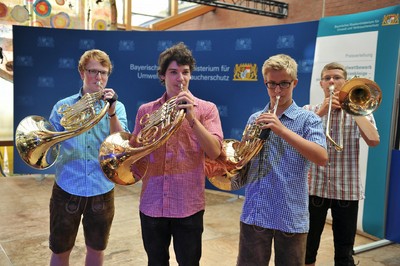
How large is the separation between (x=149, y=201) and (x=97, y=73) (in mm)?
920

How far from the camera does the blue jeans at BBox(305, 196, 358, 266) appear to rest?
256 centimetres

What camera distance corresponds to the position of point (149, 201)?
195 centimetres

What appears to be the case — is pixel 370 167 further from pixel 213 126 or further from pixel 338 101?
pixel 213 126

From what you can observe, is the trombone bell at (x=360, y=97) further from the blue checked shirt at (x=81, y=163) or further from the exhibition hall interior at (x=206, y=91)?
the blue checked shirt at (x=81, y=163)

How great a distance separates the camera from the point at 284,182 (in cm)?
188

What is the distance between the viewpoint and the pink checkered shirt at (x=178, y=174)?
1.91 metres

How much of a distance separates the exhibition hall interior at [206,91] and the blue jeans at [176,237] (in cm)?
27

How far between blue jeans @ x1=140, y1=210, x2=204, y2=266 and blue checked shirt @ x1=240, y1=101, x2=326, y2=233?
0.88 feet

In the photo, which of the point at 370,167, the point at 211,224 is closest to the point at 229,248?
the point at 211,224

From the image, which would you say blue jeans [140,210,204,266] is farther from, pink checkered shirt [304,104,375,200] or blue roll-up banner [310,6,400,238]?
blue roll-up banner [310,6,400,238]

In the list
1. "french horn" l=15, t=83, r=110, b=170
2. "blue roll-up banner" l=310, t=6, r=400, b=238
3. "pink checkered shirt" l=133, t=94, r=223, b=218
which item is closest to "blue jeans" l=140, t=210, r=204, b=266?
"pink checkered shirt" l=133, t=94, r=223, b=218

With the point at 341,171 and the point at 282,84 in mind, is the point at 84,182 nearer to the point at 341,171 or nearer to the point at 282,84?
the point at 282,84

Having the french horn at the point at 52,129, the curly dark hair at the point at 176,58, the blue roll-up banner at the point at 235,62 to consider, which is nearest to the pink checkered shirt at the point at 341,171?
the curly dark hair at the point at 176,58

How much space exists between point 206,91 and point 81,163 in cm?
354
